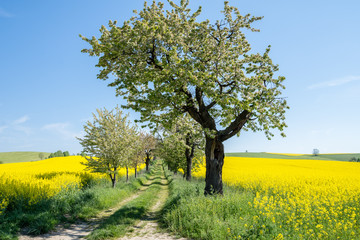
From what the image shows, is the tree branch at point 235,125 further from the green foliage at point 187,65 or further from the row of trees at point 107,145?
the row of trees at point 107,145

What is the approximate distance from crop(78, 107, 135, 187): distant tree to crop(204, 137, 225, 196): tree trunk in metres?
8.92

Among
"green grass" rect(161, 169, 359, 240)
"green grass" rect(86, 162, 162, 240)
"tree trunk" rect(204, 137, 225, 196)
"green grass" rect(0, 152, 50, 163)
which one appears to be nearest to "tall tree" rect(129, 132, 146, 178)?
"green grass" rect(86, 162, 162, 240)

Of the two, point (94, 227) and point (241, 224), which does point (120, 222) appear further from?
point (241, 224)

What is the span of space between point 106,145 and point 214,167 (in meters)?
9.72

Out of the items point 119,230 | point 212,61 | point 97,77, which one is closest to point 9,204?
point 119,230

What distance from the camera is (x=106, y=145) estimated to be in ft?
56.5

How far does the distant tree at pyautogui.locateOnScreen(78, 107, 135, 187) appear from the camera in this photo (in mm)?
17500

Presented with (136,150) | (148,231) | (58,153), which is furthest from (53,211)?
(58,153)

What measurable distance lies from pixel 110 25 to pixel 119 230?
372 inches

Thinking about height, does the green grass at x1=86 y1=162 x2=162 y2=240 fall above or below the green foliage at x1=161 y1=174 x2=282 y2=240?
below

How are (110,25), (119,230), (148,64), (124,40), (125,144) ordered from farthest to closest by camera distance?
(125,144)
(148,64)
(110,25)
(124,40)
(119,230)

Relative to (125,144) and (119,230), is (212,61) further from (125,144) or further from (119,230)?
(125,144)

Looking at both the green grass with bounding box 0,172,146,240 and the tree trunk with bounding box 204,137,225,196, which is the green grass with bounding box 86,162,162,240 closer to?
the green grass with bounding box 0,172,146,240

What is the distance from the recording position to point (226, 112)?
11.6m
